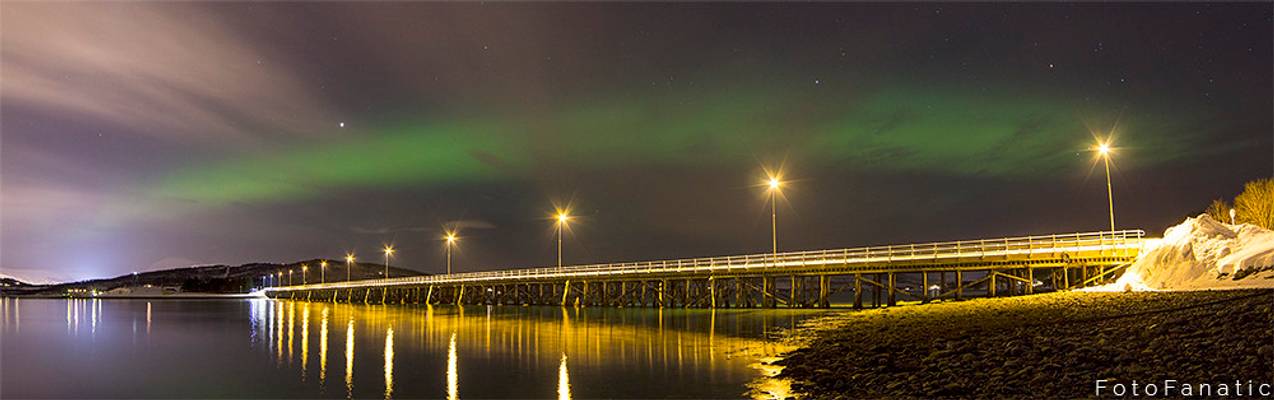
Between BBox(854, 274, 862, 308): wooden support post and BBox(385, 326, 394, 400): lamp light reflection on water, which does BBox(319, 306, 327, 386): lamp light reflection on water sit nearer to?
BBox(385, 326, 394, 400): lamp light reflection on water

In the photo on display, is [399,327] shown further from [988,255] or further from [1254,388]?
[1254,388]

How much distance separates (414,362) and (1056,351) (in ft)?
63.7

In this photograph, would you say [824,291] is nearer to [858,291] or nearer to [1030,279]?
[858,291]

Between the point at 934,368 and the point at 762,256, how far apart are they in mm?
36707

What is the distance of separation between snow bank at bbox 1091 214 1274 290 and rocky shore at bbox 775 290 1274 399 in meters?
2.21

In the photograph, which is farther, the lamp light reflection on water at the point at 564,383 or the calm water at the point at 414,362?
the calm water at the point at 414,362

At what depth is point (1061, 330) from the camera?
20.8 metres

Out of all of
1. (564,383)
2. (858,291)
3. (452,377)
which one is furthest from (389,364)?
(858,291)

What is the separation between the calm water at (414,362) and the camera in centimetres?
2081

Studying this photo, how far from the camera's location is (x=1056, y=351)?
17.7 meters

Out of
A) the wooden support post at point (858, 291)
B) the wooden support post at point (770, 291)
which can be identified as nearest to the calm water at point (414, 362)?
the wooden support post at point (858, 291)

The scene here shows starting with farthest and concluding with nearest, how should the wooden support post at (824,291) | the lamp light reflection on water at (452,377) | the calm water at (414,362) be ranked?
the wooden support post at (824,291) → the calm water at (414,362) → the lamp light reflection on water at (452,377)

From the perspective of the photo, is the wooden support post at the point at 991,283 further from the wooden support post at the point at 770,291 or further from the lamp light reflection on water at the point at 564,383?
the lamp light reflection on water at the point at 564,383

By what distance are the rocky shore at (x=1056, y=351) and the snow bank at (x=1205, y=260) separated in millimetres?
2205
